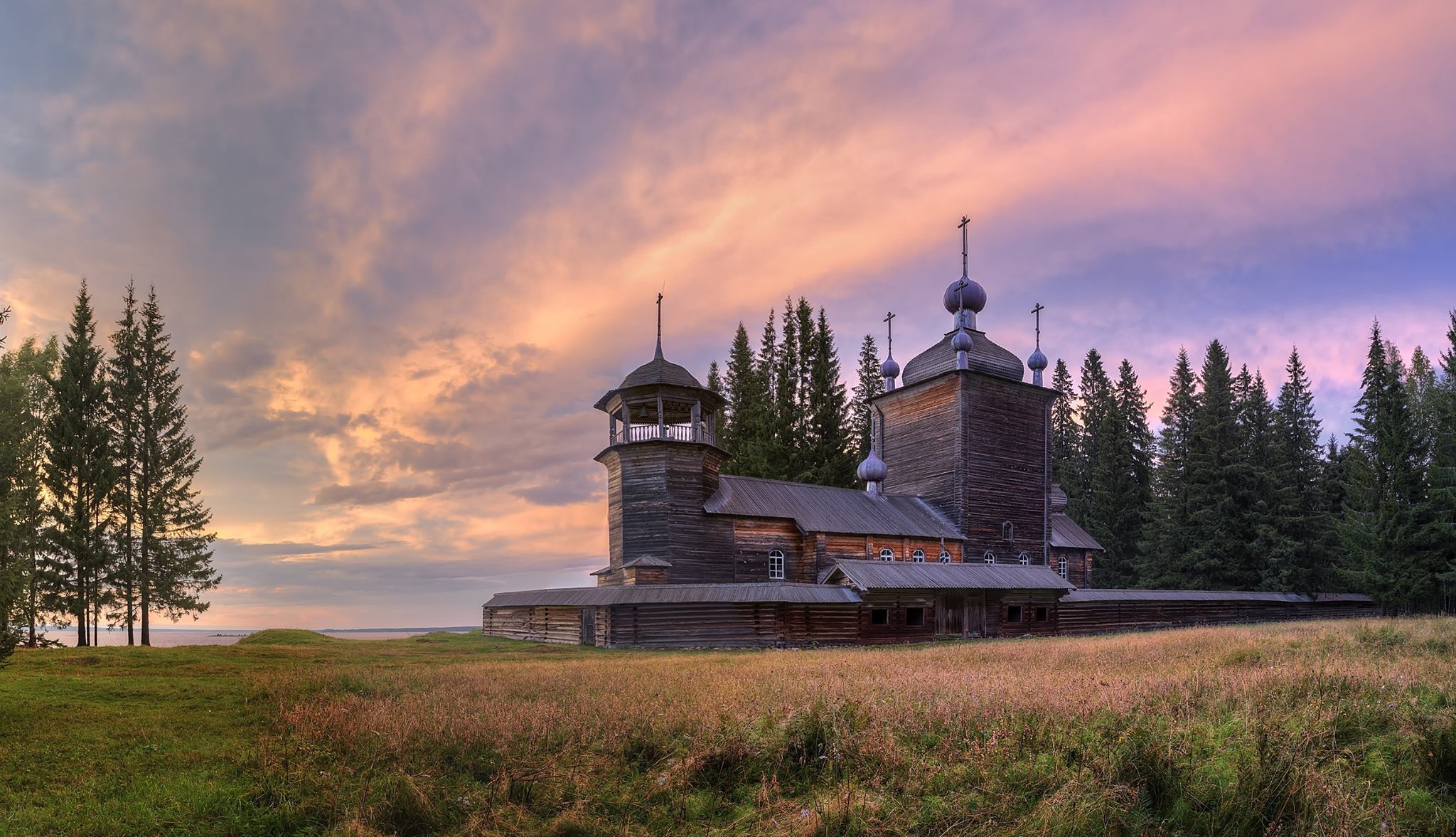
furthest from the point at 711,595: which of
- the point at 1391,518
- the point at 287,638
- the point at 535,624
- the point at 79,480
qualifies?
the point at 1391,518

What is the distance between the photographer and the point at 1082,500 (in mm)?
63531

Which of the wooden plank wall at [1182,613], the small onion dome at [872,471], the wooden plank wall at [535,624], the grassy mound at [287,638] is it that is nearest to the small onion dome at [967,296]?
the small onion dome at [872,471]

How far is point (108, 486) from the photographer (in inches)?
1216

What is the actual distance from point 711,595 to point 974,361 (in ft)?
73.0

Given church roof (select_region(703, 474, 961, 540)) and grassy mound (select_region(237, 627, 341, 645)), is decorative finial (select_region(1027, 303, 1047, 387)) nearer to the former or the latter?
church roof (select_region(703, 474, 961, 540))

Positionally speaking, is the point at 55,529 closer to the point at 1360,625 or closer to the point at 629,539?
the point at 629,539

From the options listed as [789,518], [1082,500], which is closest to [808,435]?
[789,518]

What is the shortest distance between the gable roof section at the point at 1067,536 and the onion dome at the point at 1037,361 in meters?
9.14

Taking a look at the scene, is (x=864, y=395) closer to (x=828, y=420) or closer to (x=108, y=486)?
(x=828, y=420)

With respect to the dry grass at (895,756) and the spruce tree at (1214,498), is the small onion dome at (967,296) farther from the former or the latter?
the dry grass at (895,756)

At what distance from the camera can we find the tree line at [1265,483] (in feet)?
136

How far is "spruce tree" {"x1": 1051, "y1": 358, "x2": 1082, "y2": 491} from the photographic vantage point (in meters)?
66.2

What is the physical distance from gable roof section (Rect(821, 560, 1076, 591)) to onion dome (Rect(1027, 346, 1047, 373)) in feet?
45.6

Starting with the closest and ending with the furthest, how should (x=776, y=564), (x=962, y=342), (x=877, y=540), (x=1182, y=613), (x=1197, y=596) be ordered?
1. (x=776, y=564)
2. (x=877, y=540)
3. (x=1182, y=613)
4. (x=1197, y=596)
5. (x=962, y=342)
